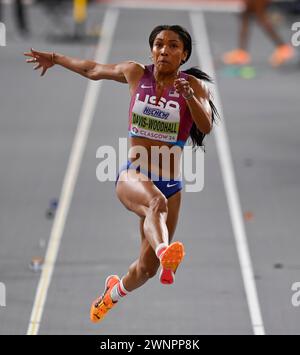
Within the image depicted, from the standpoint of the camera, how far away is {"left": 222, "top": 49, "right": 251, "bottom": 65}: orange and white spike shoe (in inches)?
790

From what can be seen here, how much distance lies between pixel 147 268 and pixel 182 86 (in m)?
1.44

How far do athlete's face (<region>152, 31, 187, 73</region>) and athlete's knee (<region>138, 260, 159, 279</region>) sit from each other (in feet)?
4.50

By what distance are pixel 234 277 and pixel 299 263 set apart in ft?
2.70

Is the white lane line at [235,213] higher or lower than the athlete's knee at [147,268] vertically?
higher

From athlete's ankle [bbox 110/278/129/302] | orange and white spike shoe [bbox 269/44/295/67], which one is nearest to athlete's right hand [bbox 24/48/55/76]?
athlete's ankle [bbox 110/278/129/302]

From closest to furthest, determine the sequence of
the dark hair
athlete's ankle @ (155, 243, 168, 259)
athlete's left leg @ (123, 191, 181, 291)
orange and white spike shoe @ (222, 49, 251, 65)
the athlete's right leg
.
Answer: athlete's ankle @ (155, 243, 168, 259), the athlete's right leg, the dark hair, athlete's left leg @ (123, 191, 181, 291), orange and white spike shoe @ (222, 49, 251, 65)

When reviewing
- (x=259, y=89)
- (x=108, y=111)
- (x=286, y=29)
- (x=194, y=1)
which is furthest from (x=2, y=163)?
(x=194, y=1)

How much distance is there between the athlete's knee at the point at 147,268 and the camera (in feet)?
25.2

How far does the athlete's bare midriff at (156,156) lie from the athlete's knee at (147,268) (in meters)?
0.62

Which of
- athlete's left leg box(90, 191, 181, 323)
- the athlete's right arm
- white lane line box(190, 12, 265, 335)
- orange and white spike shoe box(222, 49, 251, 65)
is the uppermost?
orange and white spike shoe box(222, 49, 251, 65)

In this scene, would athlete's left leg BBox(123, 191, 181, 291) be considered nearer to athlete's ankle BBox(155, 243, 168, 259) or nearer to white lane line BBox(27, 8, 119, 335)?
athlete's ankle BBox(155, 243, 168, 259)

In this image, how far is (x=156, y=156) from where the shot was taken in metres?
7.55

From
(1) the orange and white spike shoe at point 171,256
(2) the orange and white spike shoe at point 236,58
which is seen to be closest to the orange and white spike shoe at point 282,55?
(2) the orange and white spike shoe at point 236,58

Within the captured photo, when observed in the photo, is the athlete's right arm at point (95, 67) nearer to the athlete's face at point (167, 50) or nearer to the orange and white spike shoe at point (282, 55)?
the athlete's face at point (167, 50)
